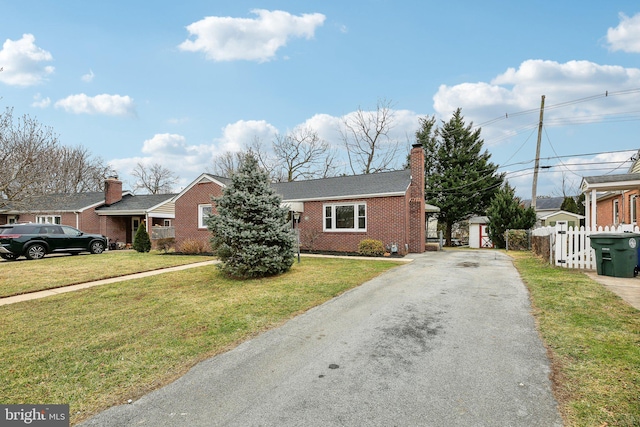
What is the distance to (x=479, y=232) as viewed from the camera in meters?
27.2

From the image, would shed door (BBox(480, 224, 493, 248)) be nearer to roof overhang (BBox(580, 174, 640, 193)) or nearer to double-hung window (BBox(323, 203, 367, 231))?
double-hung window (BBox(323, 203, 367, 231))

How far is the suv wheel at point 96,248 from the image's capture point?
57.9 ft

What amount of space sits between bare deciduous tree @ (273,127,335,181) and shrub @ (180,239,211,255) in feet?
63.8

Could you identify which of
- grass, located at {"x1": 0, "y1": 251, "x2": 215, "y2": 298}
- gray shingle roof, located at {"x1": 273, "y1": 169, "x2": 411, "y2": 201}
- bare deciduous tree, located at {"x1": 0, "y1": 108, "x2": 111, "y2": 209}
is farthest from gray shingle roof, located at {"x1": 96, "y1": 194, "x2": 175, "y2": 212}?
grass, located at {"x1": 0, "y1": 251, "x2": 215, "y2": 298}

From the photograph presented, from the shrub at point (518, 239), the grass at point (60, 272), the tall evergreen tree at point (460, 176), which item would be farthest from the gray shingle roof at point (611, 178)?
the grass at point (60, 272)

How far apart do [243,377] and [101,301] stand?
560cm

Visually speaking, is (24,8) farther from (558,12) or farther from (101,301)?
(558,12)

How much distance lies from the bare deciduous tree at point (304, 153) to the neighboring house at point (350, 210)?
17.0 metres

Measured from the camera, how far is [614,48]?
561 inches

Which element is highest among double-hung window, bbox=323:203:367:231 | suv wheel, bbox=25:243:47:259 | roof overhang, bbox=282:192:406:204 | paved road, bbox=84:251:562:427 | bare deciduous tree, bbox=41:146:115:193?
bare deciduous tree, bbox=41:146:115:193

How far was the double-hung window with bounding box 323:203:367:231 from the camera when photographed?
53.9 feet

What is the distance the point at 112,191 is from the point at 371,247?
72.0 feet

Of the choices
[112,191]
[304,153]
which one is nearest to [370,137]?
[304,153]

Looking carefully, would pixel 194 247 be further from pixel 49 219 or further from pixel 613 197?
pixel 613 197
